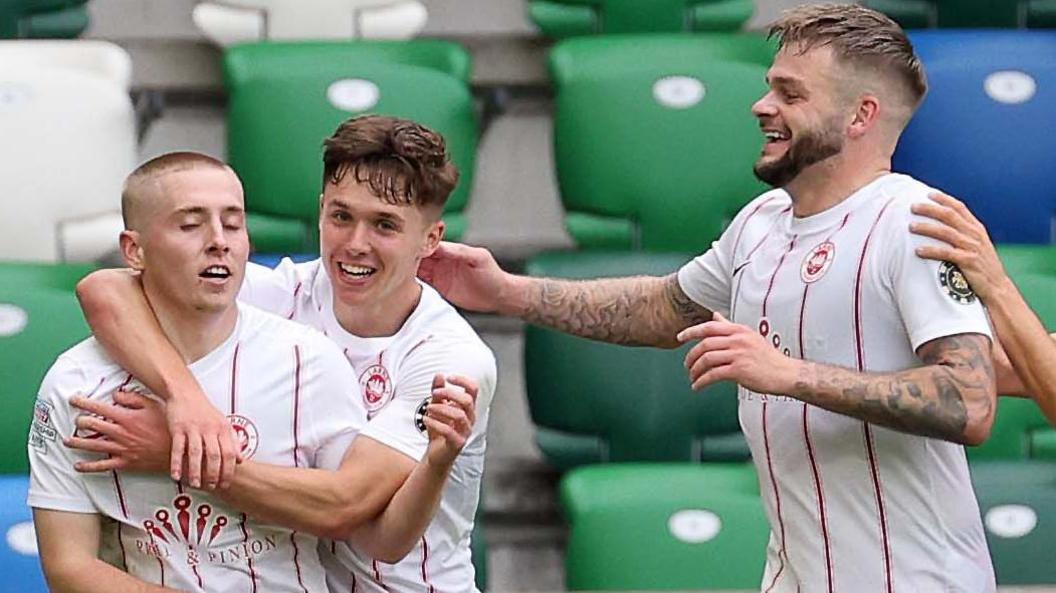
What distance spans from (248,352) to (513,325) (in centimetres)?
179

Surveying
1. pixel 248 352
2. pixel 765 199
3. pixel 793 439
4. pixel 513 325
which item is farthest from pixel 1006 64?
pixel 248 352

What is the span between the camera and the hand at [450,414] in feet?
7.75

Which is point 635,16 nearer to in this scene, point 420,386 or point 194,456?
point 420,386

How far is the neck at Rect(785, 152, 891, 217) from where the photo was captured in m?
2.60

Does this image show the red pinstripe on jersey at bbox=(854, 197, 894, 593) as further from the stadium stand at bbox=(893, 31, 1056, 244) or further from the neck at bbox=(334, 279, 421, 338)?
the stadium stand at bbox=(893, 31, 1056, 244)

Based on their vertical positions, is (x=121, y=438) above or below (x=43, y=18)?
below

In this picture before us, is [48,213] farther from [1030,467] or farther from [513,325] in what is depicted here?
[1030,467]

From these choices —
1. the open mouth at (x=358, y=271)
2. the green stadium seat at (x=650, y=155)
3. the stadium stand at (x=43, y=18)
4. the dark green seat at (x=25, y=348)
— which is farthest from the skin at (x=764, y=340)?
the stadium stand at (x=43, y=18)

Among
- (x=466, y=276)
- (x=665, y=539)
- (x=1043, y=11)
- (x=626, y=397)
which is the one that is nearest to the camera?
(x=466, y=276)

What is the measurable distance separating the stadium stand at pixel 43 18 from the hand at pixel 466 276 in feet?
6.04

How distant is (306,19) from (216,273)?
81.3 inches

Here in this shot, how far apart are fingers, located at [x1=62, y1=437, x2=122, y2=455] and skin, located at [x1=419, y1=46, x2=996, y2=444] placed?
2.11ft

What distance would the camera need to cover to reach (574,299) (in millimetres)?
3035

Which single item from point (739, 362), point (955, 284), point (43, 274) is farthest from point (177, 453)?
point (43, 274)
